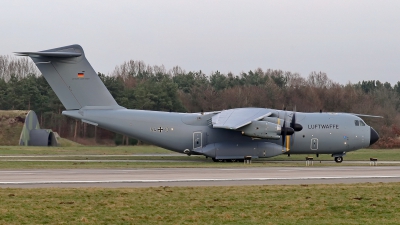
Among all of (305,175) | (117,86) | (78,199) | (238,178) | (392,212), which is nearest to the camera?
(392,212)

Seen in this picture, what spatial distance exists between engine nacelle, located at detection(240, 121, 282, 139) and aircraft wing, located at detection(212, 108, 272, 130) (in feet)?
1.42

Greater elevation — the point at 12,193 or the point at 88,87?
the point at 88,87

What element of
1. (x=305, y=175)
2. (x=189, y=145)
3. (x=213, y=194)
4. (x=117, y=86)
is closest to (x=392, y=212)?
(x=213, y=194)

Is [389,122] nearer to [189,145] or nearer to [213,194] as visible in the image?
[189,145]

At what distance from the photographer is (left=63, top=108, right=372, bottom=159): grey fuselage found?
3547 centimetres

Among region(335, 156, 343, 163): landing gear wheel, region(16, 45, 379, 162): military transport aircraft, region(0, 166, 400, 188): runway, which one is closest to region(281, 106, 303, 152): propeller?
region(16, 45, 379, 162): military transport aircraft

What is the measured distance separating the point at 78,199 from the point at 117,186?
362 cm

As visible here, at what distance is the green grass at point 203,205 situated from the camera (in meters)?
12.1

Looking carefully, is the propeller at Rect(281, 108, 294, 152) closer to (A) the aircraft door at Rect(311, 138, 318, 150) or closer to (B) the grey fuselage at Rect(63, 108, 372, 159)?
(B) the grey fuselage at Rect(63, 108, 372, 159)

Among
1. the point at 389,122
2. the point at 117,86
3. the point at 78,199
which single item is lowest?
the point at 78,199

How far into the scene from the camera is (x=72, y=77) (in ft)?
115

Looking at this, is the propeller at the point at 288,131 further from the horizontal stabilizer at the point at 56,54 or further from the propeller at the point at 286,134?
the horizontal stabilizer at the point at 56,54

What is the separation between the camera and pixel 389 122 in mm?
61719

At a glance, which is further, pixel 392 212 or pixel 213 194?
pixel 213 194
